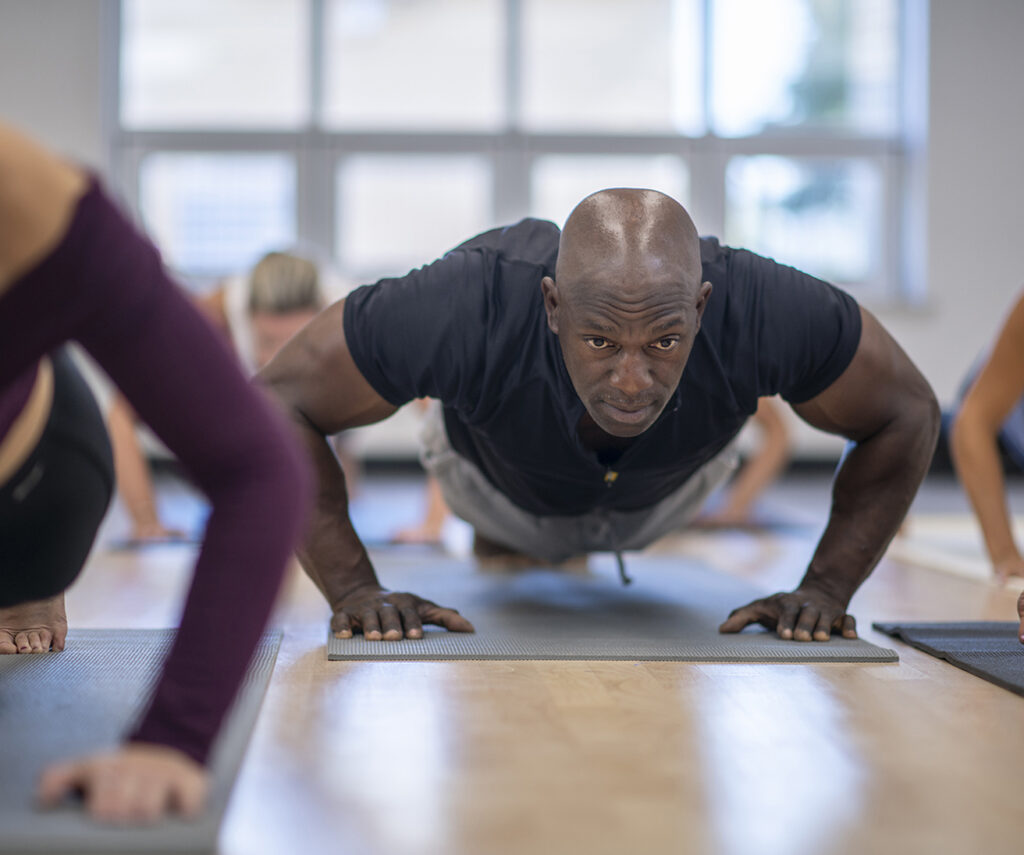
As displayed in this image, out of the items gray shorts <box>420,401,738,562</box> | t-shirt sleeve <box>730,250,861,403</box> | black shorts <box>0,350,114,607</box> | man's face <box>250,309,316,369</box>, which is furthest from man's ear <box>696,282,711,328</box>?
man's face <box>250,309,316,369</box>

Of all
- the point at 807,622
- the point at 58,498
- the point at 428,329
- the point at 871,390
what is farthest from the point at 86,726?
the point at 871,390

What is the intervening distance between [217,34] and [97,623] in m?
4.55

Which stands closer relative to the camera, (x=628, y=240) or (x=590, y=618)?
(x=628, y=240)

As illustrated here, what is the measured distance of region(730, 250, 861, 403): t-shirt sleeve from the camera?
1562mm

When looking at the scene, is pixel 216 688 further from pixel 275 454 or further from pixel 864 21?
pixel 864 21

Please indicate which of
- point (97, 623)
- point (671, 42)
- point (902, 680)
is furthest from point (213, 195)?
point (902, 680)

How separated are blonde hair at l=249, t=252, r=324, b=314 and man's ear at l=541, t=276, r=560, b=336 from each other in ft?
4.47

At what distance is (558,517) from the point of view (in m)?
1.98

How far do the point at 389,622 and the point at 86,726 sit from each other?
0.54m

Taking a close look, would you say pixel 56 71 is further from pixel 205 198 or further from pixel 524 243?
pixel 524 243

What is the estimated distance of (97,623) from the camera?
1.78 m

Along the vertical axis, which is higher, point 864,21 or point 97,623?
point 864,21

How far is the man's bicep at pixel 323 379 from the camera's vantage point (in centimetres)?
157

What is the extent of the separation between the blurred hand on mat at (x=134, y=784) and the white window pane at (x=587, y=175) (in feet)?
16.6
